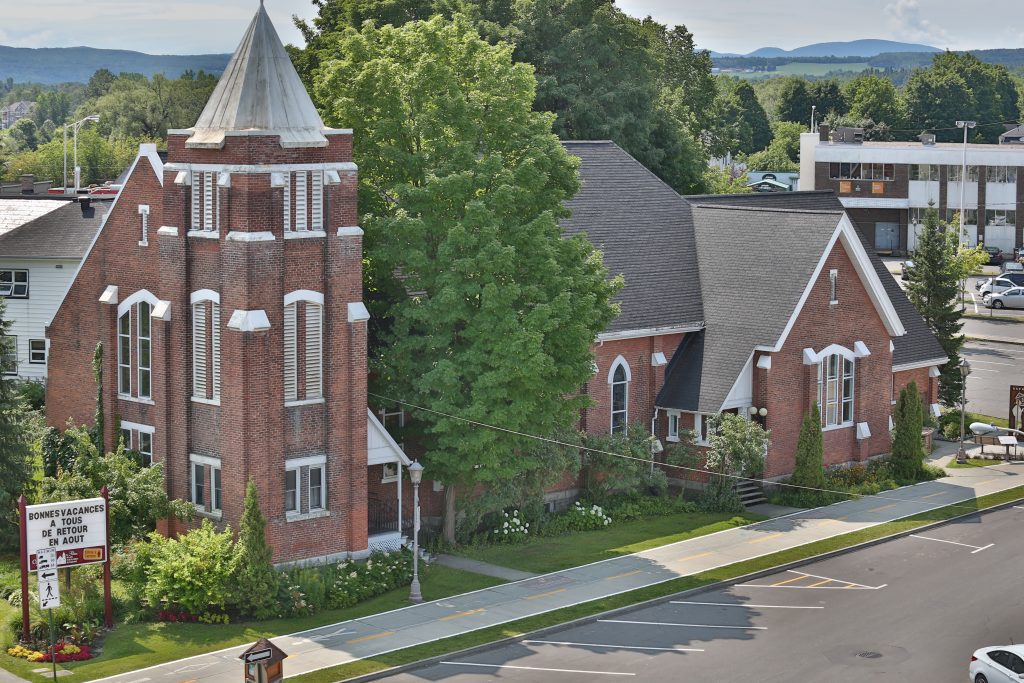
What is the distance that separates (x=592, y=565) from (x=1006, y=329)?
168ft

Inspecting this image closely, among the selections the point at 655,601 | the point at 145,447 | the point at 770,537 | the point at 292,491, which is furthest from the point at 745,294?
the point at 145,447

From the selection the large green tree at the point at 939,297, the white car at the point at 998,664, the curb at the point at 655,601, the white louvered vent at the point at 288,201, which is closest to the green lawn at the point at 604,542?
the curb at the point at 655,601

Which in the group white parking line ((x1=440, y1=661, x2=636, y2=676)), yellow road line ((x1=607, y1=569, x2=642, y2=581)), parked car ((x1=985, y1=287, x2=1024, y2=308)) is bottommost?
white parking line ((x1=440, y1=661, x2=636, y2=676))

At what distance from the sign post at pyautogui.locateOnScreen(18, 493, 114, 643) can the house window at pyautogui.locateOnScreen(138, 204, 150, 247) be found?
8219mm

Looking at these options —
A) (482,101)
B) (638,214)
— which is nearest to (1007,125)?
(638,214)

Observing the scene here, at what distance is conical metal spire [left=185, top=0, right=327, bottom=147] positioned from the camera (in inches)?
1476

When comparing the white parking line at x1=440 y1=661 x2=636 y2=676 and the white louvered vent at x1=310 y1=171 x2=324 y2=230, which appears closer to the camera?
the white parking line at x1=440 y1=661 x2=636 y2=676

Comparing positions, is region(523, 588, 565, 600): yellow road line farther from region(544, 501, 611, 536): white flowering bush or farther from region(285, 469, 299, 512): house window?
region(285, 469, 299, 512): house window

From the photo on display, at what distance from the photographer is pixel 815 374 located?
49938 millimetres

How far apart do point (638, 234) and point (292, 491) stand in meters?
18.6

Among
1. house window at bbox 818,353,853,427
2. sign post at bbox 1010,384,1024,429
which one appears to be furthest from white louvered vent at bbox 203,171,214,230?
sign post at bbox 1010,384,1024,429

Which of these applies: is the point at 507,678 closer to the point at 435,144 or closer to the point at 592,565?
the point at 592,565

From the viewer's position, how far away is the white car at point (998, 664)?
3050cm

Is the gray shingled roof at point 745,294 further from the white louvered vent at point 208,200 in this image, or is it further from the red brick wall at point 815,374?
the white louvered vent at point 208,200
